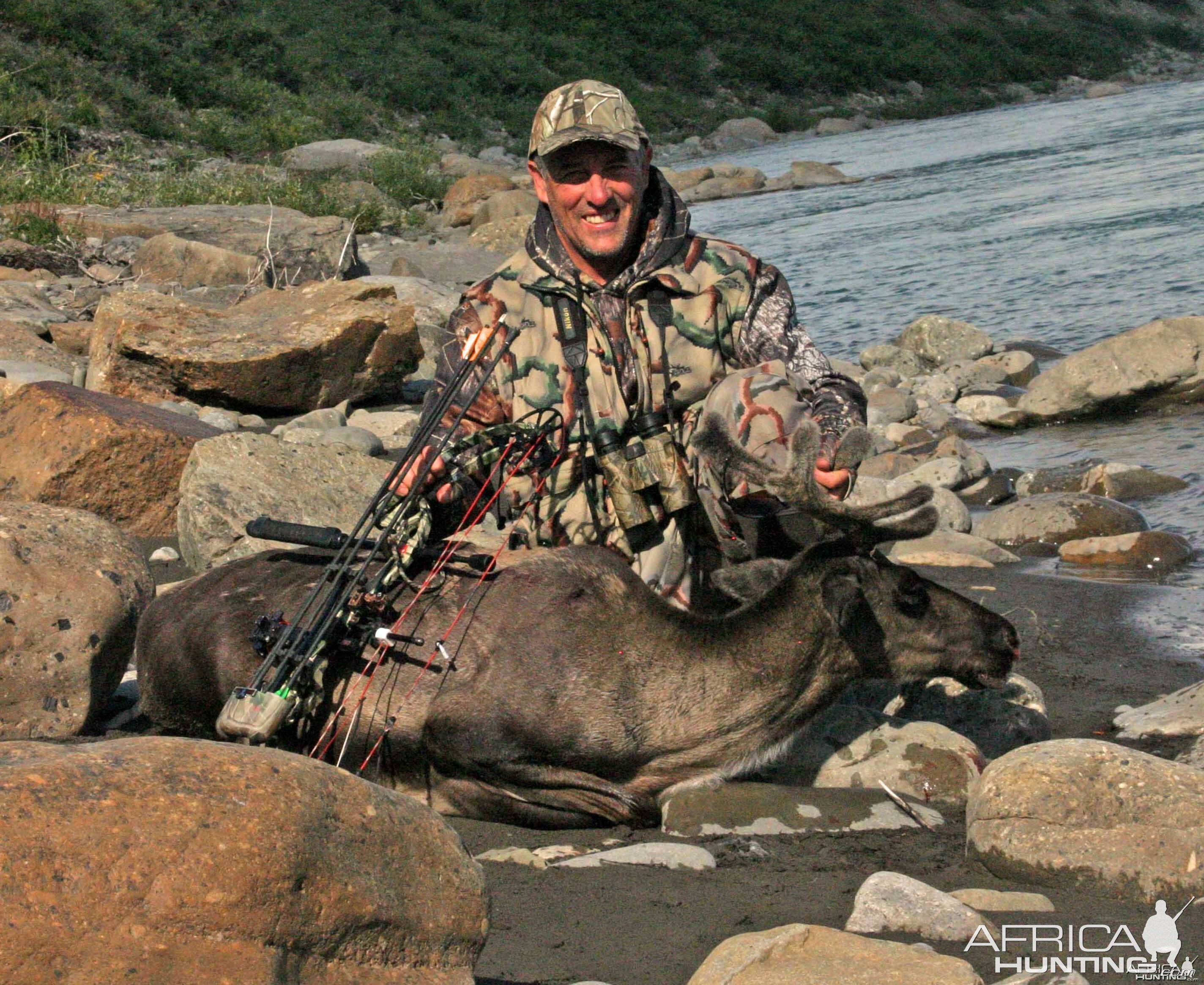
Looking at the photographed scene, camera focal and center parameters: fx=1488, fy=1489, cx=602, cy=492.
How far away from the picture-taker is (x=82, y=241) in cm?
1703

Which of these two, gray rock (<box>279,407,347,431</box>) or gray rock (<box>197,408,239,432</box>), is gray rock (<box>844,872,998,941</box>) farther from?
gray rock (<box>197,408,239,432</box>)

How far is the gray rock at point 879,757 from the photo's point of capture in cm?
525

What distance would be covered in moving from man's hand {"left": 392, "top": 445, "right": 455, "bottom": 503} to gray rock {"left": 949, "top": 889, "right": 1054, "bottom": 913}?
8.05 feet

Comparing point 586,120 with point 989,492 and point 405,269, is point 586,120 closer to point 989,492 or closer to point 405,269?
point 989,492

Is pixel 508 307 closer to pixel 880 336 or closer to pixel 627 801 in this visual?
pixel 627 801

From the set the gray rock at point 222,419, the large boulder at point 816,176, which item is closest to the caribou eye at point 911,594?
the gray rock at point 222,419

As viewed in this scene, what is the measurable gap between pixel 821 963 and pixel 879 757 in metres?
1.99

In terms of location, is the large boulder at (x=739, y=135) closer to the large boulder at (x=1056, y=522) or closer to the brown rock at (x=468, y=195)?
the brown rock at (x=468, y=195)

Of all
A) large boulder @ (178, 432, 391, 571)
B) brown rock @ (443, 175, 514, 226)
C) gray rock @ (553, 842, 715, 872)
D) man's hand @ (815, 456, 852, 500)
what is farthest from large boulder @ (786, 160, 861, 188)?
gray rock @ (553, 842, 715, 872)

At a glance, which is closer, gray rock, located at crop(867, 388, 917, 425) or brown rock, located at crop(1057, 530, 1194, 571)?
brown rock, located at crop(1057, 530, 1194, 571)

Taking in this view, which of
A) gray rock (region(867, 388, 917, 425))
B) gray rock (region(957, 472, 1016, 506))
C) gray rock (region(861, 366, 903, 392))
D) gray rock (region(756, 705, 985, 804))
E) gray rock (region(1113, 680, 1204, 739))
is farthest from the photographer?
gray rock (region(861, 366, 903, 392))

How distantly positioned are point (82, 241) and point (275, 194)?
773 centimetres

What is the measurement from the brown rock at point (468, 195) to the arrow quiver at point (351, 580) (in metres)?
25.5

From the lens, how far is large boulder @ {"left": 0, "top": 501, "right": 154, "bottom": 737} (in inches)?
213
